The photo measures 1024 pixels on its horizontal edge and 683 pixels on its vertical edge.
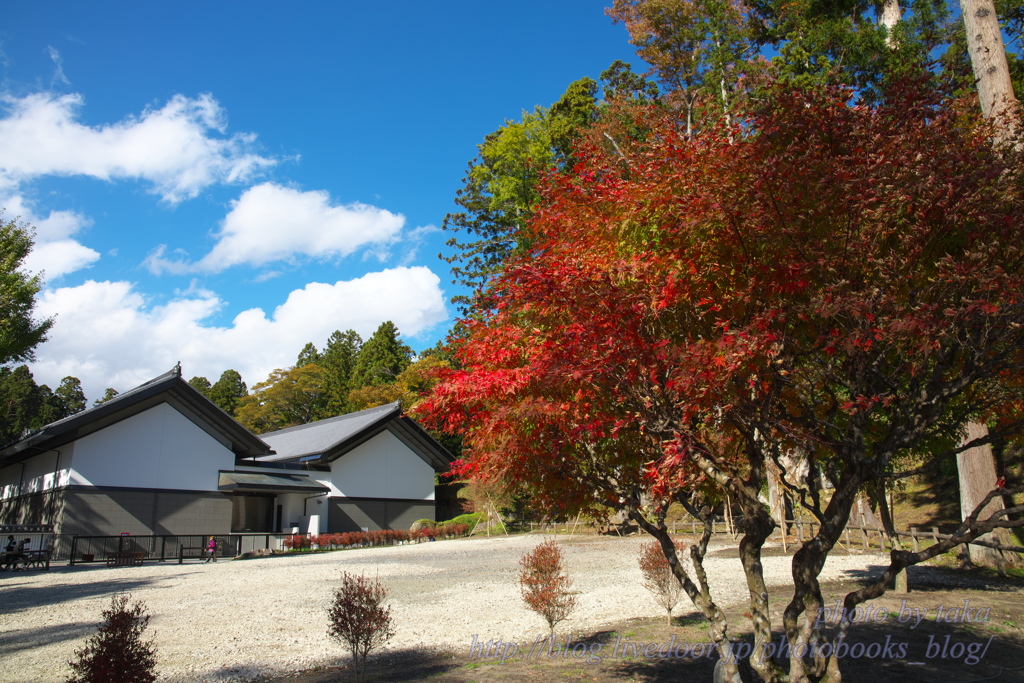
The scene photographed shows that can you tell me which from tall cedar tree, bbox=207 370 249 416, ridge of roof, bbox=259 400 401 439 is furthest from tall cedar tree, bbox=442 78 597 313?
tall cedar tree, bbox=207 370 249 416

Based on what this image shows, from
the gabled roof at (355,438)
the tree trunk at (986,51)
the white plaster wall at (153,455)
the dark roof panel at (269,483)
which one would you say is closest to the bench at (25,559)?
the white plaster wall at (153,455)

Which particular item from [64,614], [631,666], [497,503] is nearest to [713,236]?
[631,666]

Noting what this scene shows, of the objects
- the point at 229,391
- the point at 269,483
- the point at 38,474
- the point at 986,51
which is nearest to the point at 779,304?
the point at 986,51

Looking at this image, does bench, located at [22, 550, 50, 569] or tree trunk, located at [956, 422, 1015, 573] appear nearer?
tree trunk, located at [956, 422, 1015, 573]

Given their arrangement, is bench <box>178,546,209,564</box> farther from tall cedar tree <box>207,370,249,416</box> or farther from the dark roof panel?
tall cedar tree <box>207,370,249,416</box>

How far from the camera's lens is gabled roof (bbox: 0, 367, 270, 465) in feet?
76.3

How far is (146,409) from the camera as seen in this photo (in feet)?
83.1

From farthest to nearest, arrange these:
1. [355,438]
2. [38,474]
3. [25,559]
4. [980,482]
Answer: [355,438] → [38,474] → [25,559] → [980,482]

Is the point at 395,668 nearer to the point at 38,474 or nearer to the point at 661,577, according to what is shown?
the point at 661,577

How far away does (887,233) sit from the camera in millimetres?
4387

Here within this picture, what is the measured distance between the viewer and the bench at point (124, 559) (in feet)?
69.8

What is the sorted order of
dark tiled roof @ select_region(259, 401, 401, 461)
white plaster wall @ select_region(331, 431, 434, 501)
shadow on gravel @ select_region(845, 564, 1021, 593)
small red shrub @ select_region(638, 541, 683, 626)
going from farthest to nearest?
dark tiled roof @ select_region(259, 401, 401, 461) < white plaster wall @ select_region(331, 431, 434, 501) < shadow on gravel @ select_region(845, 564, 1021, 593) < small red shrub @ select_region(638, 541, 683, 626)

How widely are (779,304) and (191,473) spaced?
27.5 meters

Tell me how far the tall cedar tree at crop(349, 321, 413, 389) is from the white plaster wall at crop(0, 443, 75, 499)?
2953 cm
